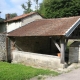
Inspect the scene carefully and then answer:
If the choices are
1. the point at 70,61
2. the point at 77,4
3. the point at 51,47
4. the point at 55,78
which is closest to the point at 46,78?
the point at 55,78

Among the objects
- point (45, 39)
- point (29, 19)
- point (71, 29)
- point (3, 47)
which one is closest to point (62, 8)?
point (29, 19)

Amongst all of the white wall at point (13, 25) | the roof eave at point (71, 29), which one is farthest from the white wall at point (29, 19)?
the roof eave at point (71, 29)

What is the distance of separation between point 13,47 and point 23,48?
1.04 metres

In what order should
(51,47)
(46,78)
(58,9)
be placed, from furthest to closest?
(58,9) → (51,47) → (46,78)

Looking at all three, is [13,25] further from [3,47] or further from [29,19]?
[3,47]

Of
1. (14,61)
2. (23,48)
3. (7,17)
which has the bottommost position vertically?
(14,61)

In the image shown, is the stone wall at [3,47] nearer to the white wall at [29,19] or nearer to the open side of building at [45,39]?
the open side of building at [45,39]

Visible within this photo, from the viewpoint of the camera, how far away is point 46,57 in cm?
1505

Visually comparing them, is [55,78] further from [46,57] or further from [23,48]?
[23,48]

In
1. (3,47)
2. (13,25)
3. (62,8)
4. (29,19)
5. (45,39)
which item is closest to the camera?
(3,47)

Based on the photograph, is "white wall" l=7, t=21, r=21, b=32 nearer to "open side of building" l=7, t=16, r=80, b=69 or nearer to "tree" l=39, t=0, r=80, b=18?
"open side of building" l=7, t=16, r=80, b=69

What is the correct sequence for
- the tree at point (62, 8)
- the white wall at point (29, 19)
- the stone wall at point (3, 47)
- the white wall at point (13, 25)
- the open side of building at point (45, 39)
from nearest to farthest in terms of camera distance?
the open side of building at point (45, 39), the stone wall at point (3, 47), the white wall at point (29, 19), the white wall at point (13, 25), the tree at point (62, 8)

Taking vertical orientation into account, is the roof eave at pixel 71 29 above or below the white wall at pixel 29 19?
below

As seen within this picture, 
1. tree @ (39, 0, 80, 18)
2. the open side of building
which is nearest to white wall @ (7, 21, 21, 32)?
the open side of building
